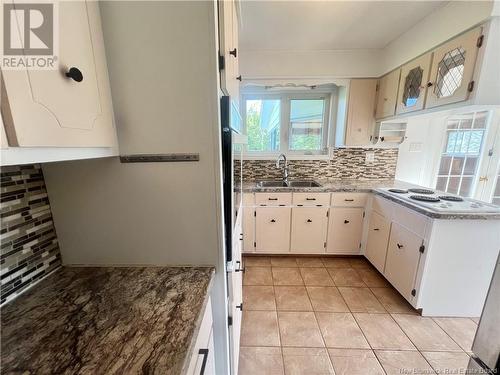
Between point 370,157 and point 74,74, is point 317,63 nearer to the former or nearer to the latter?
point 370,157

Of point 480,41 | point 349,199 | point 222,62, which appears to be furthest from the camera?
point 349,199

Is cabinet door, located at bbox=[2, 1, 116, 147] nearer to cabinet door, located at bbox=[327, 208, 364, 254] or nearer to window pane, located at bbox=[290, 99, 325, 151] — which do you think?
cabinet door, located at bbox=[327, 208, 364, 254]

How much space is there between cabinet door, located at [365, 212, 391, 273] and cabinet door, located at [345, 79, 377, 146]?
0.90 metres

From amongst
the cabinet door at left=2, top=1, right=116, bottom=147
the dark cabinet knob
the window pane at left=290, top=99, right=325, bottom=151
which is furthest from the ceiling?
the dark cabinet knob

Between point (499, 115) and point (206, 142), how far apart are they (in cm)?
365

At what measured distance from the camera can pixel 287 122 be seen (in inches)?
114

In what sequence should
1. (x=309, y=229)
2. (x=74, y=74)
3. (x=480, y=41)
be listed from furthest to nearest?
(x=309, y=229)
(x=480, y=41)
(x=74, y=74)

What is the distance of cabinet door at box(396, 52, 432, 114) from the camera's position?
72.4 inches

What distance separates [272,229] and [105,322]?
2.04m

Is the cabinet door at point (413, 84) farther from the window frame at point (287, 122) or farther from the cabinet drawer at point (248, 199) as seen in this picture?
the cabinet drawer at point (248, 199)

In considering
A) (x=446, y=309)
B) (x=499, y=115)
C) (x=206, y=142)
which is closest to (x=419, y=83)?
(x=499, y=115)

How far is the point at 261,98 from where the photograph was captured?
9.37 ft

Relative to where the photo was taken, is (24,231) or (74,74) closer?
(74,74)

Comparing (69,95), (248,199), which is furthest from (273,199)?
(69,95)
